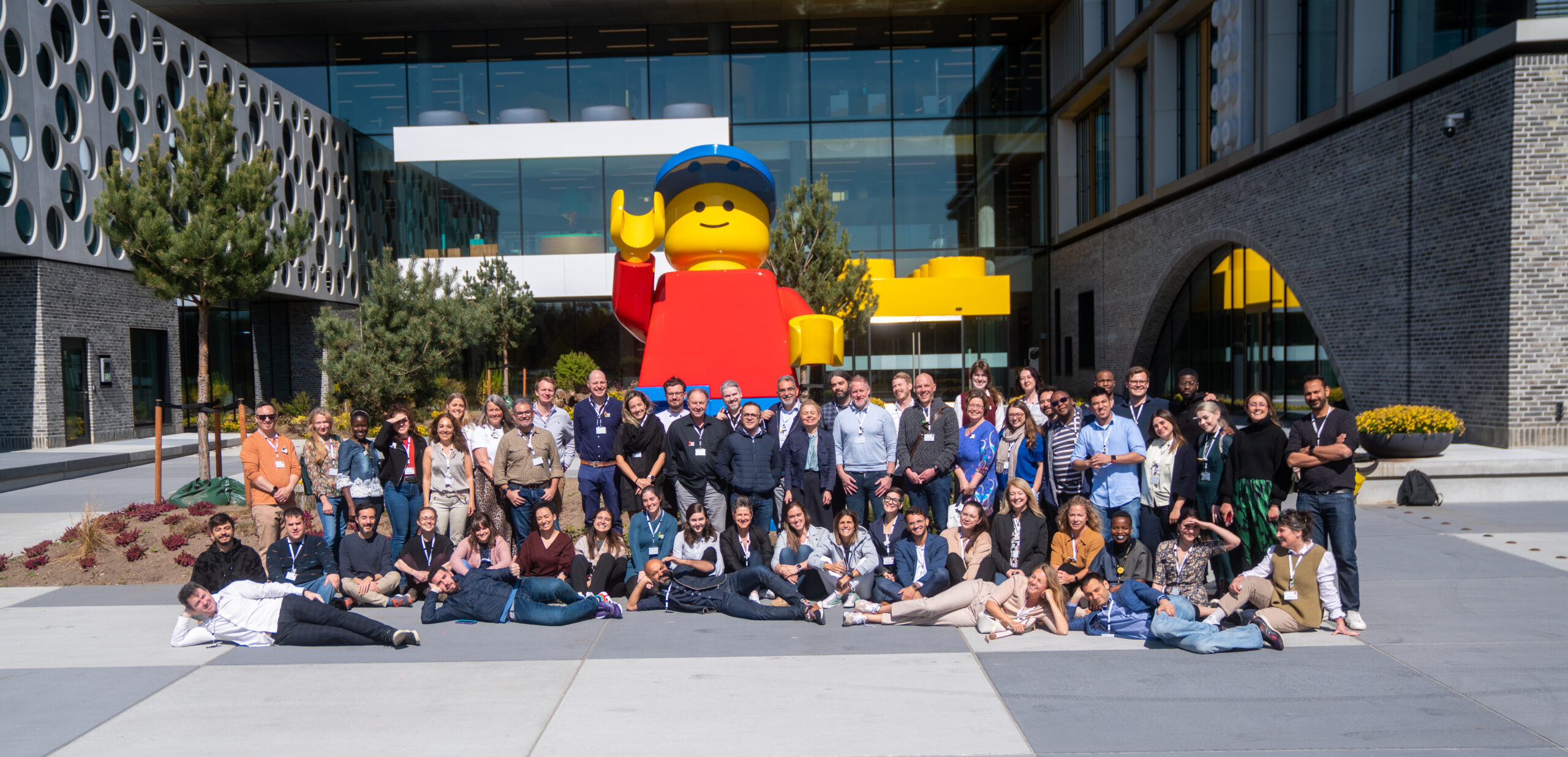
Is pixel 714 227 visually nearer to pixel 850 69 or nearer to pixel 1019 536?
pixel 1019 536

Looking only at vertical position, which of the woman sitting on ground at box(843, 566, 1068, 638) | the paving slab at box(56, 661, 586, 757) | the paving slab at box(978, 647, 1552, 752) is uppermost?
the woman sitting on ground at box(843, 566, 1068, 638)

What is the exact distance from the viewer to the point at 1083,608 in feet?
20.4

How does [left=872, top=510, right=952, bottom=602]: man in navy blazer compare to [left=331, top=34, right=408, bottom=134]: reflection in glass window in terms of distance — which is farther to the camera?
[left=331, top=34, right=408, bottom=134]: reflection in glass window

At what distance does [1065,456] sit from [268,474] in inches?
261

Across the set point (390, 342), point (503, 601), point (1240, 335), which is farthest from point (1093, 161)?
point (503, 601)

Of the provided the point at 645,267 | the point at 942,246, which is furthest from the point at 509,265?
the point at 645,267

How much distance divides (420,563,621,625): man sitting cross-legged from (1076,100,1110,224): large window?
Answer: 68.7 ft

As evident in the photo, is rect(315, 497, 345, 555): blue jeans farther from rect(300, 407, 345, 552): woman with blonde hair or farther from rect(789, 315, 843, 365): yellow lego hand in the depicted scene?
rect(789, 315, 843, 365): yellow lego hand

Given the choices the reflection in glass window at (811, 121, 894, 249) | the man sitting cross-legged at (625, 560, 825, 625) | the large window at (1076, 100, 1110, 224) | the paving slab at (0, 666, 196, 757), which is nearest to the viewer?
the paving slab at (0, 666, 196, 757)

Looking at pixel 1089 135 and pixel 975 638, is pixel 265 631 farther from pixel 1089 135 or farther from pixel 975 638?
pixel 1089 135

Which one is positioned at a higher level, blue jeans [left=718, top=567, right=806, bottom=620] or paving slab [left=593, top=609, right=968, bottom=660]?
blue jeans [left=718, top=567, right=806, bottom=620]

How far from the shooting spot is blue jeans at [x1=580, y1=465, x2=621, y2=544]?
26.2ft

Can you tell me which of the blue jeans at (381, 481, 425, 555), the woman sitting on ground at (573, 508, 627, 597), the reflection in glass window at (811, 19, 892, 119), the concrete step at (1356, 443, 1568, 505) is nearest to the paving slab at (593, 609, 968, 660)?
the woman sitting on ground at (573, 508, 627, 597)

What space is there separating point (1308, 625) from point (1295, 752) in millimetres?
1950
